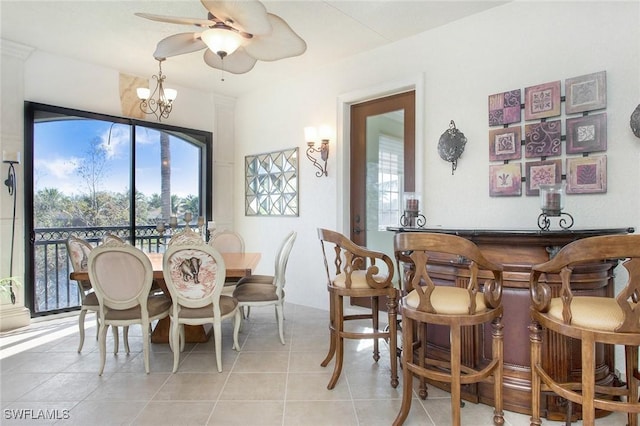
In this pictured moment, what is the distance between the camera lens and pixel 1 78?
3666 millimetres

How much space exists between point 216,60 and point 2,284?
329 cm

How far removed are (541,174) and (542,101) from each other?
23.1 inches

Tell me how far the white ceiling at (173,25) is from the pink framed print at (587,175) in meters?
1.53

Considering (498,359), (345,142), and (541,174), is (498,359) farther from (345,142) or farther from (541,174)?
(345,142)

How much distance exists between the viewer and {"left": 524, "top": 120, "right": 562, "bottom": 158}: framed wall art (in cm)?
271

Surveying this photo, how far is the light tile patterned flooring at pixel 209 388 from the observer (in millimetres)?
2043

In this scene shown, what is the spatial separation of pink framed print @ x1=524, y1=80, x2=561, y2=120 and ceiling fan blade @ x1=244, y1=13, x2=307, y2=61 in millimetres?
1873

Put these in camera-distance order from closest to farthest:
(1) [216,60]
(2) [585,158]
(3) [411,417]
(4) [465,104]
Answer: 1. (3) [411,417]
2. (2) [585,158]
3. (1) [216,60]
4. (4) [465,104]

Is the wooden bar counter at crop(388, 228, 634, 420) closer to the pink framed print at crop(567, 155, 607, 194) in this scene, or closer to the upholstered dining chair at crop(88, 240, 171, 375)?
the pink framed print at crop(567, 155, 607, 194)

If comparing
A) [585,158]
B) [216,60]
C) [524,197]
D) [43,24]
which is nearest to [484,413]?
[524,197]

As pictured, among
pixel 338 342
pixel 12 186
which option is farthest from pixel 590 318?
pixel 12 186

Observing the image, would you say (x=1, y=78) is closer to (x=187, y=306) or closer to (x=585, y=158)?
(x=187, y=306)

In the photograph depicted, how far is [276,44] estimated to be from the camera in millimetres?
2461

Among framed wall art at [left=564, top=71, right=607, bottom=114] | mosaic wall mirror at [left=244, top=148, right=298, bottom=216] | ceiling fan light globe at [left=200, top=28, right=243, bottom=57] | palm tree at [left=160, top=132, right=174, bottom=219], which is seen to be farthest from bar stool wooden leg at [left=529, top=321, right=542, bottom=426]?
palm tree at [left=160, top=132, right=174, bottom=219]
